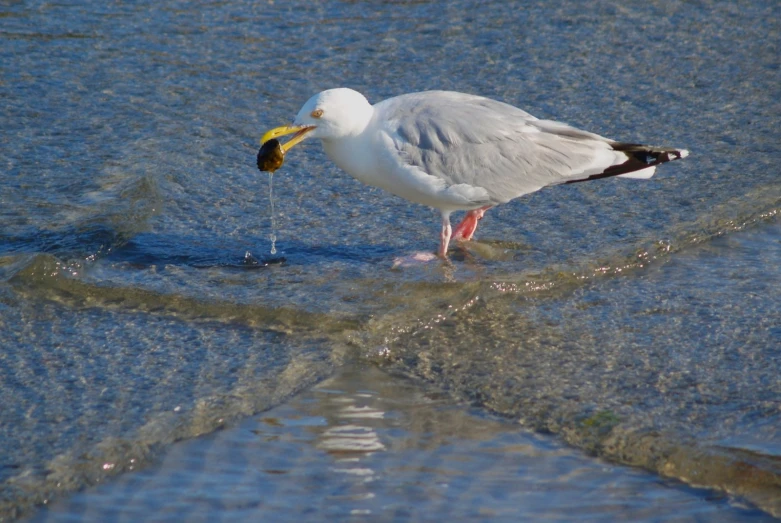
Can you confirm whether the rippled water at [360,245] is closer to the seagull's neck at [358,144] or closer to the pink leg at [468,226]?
the pink leg at [468,226]

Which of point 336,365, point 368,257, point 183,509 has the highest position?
point 368,257

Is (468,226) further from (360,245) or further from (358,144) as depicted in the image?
(358,144)

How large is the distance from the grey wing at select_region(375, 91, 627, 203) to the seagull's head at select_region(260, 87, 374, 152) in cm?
16

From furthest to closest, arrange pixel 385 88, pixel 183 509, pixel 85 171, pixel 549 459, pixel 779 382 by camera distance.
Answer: pixel 385 88 < pixel 85 171 < pixel 779 382 < pixel 549 459 < pixel 183 509

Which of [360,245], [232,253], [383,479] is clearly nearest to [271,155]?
[232,253]

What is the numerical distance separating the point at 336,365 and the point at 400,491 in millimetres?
1027

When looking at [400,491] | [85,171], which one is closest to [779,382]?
[400,491]

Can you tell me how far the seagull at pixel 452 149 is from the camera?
18.4ft

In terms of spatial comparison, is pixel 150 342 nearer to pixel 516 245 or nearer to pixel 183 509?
pixel 183 509

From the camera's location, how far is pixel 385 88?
8086 mm

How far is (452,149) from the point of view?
18.7 ft

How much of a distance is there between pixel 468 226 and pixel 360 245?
675 mm

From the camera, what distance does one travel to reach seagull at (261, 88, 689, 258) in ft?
18.4

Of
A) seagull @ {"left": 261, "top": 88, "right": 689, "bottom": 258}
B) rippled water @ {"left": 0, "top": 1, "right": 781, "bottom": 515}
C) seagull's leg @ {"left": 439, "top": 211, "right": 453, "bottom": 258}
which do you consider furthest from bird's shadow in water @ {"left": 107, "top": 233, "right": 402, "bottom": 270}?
seagull @ {"left": 261, "top": 88, "right": 689, "bottom": 258}
